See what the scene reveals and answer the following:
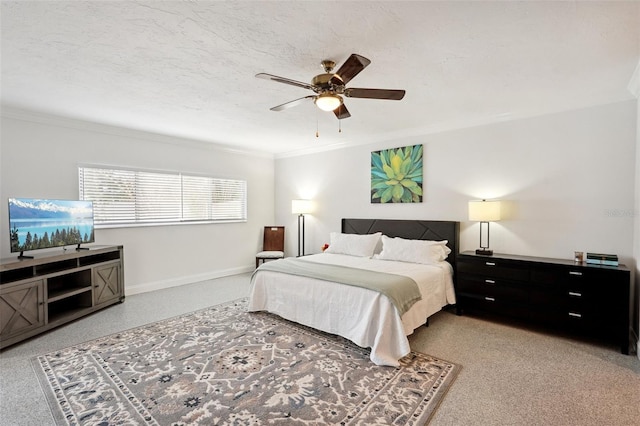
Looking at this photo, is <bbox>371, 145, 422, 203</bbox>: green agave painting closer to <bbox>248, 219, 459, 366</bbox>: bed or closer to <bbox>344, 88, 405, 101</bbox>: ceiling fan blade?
<bbox>248, 219, 459, 366</bbox>: bed

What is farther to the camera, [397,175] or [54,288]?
[397,175]

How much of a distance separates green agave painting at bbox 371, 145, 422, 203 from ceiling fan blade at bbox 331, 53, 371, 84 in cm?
261

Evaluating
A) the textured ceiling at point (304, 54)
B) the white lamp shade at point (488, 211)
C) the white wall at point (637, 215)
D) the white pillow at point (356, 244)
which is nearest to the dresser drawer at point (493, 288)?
the white lamp shade at point (488, 211)

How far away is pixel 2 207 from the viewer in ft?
11.8

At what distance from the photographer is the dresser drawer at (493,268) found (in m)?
3.38

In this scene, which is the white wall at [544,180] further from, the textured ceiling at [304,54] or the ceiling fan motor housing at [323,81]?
the ceiling fan motor housing at [323,81]

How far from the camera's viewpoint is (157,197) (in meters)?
5.05

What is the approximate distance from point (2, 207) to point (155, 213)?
177 centimetres

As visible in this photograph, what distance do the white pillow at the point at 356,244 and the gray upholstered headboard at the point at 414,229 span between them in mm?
212

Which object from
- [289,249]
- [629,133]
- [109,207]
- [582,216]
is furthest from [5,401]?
[629,133]

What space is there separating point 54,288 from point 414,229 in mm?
4881

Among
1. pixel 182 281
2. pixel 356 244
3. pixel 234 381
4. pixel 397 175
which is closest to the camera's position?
pixel 234 381

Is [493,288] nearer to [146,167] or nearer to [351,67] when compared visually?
[351,67]

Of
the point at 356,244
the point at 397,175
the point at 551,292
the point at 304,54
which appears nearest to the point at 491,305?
the point at 551,292
